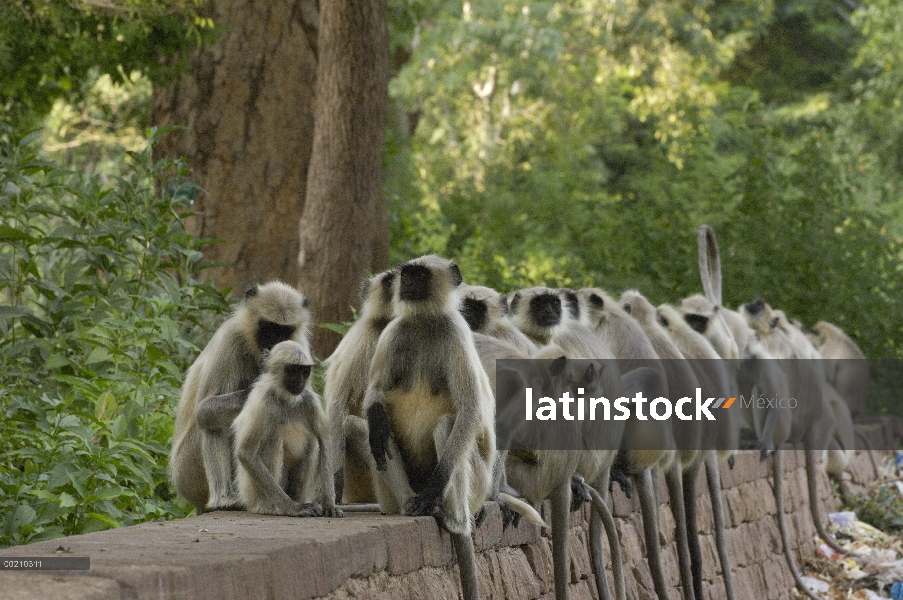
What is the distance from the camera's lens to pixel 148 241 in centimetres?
575

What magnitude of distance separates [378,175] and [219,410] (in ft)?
10.8

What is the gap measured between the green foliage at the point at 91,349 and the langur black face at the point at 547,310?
4.95ft

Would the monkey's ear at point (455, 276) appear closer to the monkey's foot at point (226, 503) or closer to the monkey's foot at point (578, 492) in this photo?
the monkey's foot at point (226, 503)

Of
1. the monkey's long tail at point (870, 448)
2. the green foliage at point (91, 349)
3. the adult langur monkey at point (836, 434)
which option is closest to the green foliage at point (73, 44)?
the green foliage at point (91, 349)

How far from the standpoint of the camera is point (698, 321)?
26.1 ft

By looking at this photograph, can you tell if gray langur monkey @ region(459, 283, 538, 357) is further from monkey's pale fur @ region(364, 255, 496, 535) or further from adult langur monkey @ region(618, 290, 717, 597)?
adult langur monkey @ region(618, 290, 717, 597)

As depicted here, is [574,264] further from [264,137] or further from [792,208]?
[264,137]

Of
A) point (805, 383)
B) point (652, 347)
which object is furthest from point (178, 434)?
point (805, 383)

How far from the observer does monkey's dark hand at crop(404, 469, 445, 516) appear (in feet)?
12.3

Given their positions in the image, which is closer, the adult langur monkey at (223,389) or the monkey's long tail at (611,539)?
the adult langur monkey at (223,389)

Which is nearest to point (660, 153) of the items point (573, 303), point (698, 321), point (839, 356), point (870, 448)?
point (839, 356)

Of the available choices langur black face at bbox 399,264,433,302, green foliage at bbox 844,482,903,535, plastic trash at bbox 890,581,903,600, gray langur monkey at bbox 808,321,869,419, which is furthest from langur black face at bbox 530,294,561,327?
gray langur monkey at bbox 808,321,869,419

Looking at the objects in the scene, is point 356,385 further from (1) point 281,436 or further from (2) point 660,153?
(2) point 660,153

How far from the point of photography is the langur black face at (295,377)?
3770 millimetres
